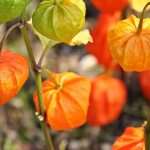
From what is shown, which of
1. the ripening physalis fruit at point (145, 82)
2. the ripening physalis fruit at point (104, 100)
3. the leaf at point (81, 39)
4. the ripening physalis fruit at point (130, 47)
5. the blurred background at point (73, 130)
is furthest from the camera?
the blurred background at point (73, 130)

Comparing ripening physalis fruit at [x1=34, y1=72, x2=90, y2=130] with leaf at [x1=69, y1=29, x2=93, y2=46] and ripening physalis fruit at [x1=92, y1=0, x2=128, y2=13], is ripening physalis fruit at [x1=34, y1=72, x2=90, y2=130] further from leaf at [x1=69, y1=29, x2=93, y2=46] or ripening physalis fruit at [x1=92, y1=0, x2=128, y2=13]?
ripening physalis fruit at [x1=92, y1=0, x2=128, y2=13]

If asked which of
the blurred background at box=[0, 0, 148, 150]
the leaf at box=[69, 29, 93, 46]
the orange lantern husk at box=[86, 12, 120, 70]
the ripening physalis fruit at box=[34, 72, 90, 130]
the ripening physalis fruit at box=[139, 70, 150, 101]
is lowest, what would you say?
the blurred background at box=[0, 0, 148, 150]

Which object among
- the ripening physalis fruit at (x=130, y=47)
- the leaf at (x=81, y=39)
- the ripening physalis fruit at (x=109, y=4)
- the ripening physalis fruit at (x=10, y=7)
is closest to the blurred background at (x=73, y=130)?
the ripening physalis fruit at (x=109, y=4)

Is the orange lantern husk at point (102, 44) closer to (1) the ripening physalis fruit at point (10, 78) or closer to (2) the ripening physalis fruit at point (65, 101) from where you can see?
(2) the ripening physalis fruit at point (65, 101)

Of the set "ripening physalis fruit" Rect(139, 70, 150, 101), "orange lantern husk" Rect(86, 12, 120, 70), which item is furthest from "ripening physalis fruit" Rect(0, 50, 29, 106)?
"ripening physalis fruit" Rect(139, 70, 150, 101)

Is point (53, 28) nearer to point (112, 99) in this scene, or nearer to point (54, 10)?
point (54, 10)

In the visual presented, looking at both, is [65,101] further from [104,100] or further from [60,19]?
[104,100]

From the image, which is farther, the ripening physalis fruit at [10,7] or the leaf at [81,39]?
the leaf at [81,39]

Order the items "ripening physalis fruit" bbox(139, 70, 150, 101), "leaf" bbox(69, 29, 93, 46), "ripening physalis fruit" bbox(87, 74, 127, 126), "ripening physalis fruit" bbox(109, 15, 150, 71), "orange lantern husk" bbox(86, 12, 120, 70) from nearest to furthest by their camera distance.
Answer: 1. "ripening physalis fruit" bbox(109, 15, 150, 71)
2. "leaf" bbox(69, 29, 93, 46)
3. "orange lantern husk" bbox(86, 12, 120, 70)
4. "ripening physalis fruit" bbox(87, 74, 127, 126)
5. "ripening physalis fruit" bbox(139, 70, 150, 101)
